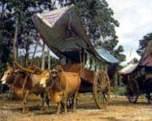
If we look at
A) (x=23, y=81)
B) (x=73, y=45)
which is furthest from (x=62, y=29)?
(x=23, y=81)

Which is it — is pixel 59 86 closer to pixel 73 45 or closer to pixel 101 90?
pixel 73 45

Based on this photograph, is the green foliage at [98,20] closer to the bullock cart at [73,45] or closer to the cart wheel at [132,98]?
A: the cart wheel at [132,98]

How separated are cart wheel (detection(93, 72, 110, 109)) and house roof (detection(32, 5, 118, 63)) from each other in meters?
1.03

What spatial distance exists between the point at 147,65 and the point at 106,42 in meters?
21.6

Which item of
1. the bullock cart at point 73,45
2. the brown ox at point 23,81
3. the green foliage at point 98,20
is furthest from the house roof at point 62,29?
the green foliage at point 98,20

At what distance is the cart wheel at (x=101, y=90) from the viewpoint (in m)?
19.9

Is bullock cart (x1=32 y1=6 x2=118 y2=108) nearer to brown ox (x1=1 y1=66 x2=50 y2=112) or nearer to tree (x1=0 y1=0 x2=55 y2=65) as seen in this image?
brown ox (x1=1 y1=66 x2=50 y2=112)

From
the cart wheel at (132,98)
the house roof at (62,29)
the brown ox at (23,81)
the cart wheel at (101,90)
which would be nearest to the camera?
the brown ox at (23,81)

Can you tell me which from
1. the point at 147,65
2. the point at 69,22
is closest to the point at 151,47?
the point at 147,65

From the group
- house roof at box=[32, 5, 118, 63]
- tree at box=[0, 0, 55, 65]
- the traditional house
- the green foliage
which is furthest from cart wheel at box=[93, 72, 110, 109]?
the green foliage

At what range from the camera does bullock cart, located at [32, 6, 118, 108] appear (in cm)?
1922

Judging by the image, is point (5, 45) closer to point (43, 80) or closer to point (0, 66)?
point (0, 66)

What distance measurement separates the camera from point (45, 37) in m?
19.7

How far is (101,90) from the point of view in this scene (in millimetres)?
20422
